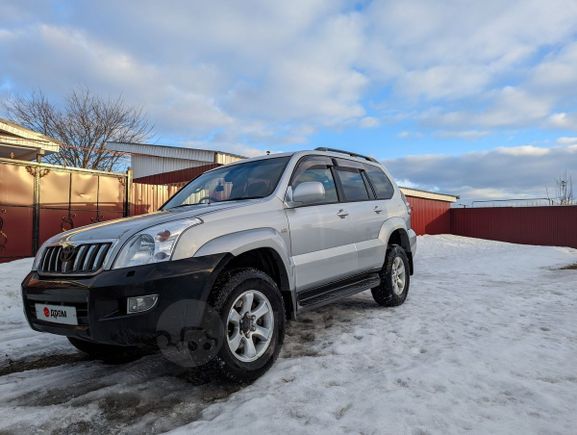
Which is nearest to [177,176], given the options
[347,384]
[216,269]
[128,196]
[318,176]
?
[128,196]

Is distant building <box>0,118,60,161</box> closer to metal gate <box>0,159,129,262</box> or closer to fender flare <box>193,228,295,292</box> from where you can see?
metal gate <box>0,159,129,262</box>

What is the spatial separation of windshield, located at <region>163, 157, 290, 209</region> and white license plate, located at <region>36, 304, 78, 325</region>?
1652 mm

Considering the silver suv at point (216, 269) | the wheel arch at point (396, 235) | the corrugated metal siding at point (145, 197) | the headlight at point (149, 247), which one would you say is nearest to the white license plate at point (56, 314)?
the silver suv at point (216, 269)

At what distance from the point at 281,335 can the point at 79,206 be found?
31.5 feet

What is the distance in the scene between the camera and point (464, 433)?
7.73 feet

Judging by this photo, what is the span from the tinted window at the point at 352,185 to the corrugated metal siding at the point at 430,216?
2069 centimetres

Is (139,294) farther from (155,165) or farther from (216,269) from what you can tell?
(155,165)

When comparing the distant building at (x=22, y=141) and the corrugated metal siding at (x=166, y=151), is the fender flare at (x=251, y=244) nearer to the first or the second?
the distant building at (x=22, y=141)

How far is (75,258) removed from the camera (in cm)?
304

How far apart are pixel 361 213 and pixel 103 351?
9.69ft

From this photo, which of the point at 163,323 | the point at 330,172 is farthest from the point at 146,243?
the point at 330,172

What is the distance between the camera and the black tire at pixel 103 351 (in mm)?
3732

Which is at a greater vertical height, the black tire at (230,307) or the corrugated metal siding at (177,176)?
the corrugated metal siding at (177,176)

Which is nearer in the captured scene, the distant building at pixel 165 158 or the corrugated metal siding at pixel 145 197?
the corrugated metal siding at pixel 145 197
